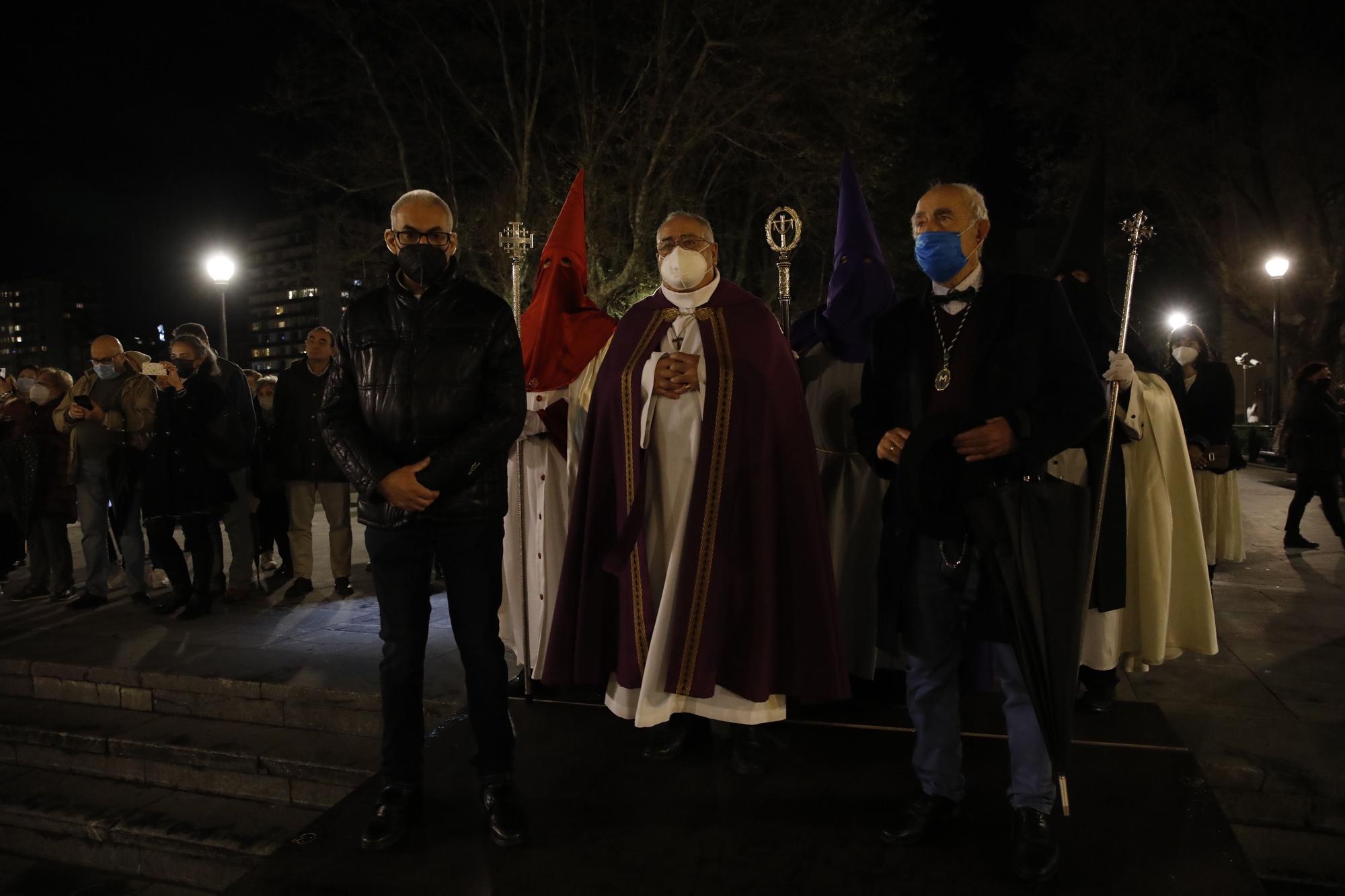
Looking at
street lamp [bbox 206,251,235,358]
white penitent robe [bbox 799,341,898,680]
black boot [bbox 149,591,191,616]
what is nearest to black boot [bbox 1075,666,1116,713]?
white penitent robe [bbox 799,341,898,680]

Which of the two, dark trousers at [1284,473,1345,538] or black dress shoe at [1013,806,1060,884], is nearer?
black dress shoe at [1013,806,1060,884]

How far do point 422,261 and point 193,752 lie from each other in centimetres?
297

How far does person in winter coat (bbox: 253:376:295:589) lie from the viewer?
700 cm

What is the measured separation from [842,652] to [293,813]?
269 cm

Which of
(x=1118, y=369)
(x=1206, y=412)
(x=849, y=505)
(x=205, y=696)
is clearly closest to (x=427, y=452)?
(x=849, y=505)

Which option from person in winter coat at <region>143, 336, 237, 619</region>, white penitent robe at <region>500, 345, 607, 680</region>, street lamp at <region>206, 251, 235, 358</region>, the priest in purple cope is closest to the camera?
the priest in purple cope

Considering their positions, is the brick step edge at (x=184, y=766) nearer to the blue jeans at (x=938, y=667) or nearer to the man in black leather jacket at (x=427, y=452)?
the man in black leather jacket at (x=427, y=452)

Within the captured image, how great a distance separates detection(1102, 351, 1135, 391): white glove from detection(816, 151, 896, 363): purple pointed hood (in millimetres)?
966

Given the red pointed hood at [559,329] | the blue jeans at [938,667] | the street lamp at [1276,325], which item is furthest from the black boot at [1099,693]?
the street lamp at [1276,325]

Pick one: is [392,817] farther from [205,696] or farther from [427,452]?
[205,696]

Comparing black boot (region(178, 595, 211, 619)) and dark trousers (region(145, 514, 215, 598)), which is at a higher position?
dark trousers (region(145, 514, 215, 598))

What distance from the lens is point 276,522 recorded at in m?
7.71

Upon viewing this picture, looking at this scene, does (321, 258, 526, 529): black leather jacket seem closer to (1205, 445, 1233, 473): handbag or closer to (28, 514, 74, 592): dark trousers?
(1205, 445, 1233, 473): handbag

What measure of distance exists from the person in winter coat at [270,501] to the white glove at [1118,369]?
19.3ft
